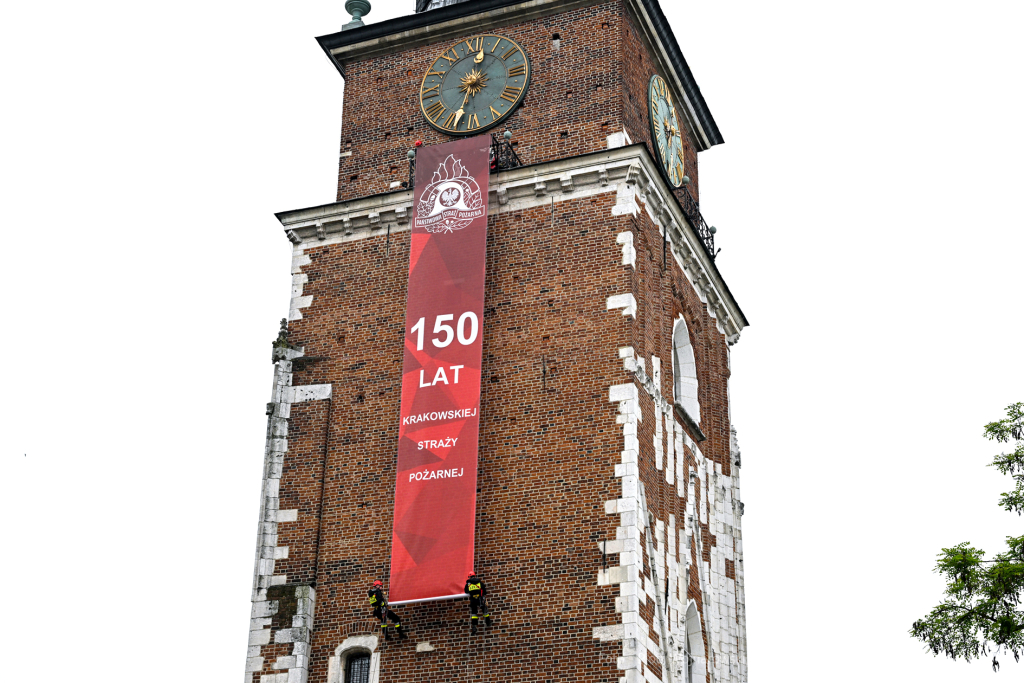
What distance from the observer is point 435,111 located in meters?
37.9

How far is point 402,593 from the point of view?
32.3m

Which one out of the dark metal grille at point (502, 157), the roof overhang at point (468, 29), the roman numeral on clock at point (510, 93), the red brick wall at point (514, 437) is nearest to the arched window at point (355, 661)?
the red brick wall at point (514, 437)

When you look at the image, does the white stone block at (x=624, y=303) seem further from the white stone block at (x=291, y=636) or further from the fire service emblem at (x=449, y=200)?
the white stone block at (x=291, y=636)

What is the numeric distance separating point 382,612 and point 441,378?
16.0 feet

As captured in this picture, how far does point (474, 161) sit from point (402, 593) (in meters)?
9.49

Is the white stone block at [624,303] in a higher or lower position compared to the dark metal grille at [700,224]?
lower

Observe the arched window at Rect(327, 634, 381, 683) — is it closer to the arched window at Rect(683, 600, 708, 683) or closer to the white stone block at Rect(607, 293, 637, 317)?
the arched window at Rect(683, 600, 708, 683)

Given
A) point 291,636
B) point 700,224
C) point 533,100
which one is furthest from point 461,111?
point 291,636

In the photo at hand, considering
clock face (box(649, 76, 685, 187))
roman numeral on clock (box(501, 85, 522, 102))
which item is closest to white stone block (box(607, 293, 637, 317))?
clock face (box(649, 76, 685, 187))

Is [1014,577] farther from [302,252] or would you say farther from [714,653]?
[302,252]

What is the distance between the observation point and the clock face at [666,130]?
38.7m

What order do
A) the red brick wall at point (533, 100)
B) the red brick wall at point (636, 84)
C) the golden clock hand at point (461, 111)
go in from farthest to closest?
the golden clock hand at point (461, 111)
the red brick wall at point (636, 84)
the red brick wall at point (533, 100)

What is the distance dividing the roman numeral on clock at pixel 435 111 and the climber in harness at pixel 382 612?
1109 cm

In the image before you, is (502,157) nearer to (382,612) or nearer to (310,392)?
(310,392)
